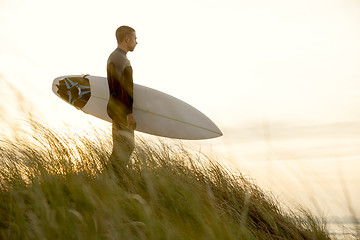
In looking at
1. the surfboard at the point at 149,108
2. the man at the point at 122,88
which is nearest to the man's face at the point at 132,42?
the man at the point at 122,88

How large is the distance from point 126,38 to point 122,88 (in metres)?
0.58

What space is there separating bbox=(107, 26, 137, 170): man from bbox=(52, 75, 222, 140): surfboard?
0.85 m

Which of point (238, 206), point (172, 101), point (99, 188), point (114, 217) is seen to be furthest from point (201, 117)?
point (114, 217)

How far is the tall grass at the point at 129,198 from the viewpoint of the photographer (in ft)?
6.76

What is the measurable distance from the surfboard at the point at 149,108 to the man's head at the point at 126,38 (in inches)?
33.4

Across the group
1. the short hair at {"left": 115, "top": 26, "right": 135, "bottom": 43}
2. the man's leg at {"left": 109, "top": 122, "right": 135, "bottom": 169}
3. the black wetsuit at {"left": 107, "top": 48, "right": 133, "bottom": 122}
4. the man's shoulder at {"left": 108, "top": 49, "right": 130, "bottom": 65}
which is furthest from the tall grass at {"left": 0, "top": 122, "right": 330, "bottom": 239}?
the short hair at {"left": 115, "top": 26, "right": 135, "bottom": 43}

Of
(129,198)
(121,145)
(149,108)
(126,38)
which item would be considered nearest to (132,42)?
(126,38)

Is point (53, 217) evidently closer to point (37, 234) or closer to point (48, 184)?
point (37, 234)

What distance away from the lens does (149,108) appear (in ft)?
15.9

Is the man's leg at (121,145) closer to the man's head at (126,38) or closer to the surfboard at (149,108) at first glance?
the man's head at (126,38)

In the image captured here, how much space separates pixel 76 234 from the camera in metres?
1.98

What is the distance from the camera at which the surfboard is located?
4.84 m

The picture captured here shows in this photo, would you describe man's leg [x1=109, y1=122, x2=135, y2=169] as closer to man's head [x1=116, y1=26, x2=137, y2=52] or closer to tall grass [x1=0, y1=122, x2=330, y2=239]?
tall grass [x1=0, y1=122, x2=330, y2=239]

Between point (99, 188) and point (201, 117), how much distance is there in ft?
9.72
